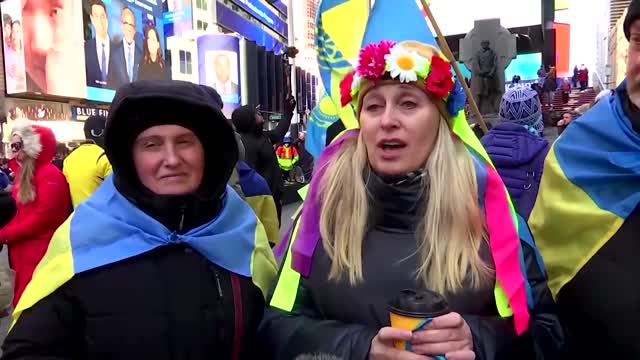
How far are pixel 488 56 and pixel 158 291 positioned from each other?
11540 mm

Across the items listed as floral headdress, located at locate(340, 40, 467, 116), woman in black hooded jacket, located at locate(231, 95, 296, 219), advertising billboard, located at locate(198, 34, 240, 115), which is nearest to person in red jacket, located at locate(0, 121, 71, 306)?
woman in black hooded jacket, located at locate(231, 95, 296, 219)

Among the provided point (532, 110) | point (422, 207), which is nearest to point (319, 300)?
point (422, 207)

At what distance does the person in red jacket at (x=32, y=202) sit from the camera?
4.32m

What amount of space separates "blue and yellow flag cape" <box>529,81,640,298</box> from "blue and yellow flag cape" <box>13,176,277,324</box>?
102cm

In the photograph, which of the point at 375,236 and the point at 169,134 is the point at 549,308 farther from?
the point at 169,134

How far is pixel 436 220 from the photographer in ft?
6.10

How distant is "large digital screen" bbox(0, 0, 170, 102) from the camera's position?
28.4 m

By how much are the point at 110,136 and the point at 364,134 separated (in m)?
0.81

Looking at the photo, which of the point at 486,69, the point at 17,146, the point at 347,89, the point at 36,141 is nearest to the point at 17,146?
the point at 17,146

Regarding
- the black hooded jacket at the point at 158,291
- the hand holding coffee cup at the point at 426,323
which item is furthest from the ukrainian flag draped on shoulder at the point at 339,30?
the hand holding coffee cup at the point at 426,323

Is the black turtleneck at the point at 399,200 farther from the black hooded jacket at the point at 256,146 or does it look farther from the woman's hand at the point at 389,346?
the black hooded jacket at the point at 256,146

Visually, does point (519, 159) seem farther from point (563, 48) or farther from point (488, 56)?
point (563, 48)

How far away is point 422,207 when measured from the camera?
1.90 m

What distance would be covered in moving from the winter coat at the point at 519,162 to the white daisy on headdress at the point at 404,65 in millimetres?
2244
